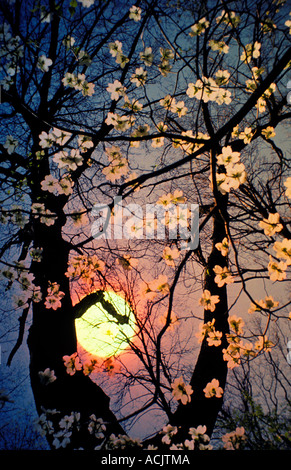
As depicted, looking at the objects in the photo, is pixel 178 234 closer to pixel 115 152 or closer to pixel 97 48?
pixel 115 152

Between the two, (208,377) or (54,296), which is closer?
(208,377)

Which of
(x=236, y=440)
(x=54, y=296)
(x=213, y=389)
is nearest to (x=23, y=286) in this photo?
(x=54, y=296)

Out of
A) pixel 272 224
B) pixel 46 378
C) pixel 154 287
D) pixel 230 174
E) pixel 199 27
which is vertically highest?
pixel 199 27

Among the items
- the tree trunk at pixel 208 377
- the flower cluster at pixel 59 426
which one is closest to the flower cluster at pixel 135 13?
the tree trunk at pixel 208 377

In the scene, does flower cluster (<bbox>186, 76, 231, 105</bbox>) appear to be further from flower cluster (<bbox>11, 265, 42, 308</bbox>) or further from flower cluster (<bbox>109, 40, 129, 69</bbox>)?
flower cluster (<bbox>11, 265, 42, 308</bbox>)

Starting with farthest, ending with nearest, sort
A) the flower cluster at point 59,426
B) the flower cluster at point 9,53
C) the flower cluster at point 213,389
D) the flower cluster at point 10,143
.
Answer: the flower cluster at point 213,389 → the flower cluster at point 59,426 → the flower cluster at point 10,143 → the flower cluster at point 9,53

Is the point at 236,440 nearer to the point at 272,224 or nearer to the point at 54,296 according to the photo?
the point at 272,224

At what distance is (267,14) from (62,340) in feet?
14.8

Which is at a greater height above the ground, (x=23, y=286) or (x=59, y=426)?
(x=23, y=286)

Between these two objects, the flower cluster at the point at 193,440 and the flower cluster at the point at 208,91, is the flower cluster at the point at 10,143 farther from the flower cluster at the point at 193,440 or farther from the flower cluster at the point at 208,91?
the flower cluster at the point at 193,440

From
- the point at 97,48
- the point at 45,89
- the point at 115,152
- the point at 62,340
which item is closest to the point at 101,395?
the point at 62,340

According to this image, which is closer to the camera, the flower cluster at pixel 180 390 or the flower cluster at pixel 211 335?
the flower cluster at pixel 180 390

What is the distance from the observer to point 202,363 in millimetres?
3264
